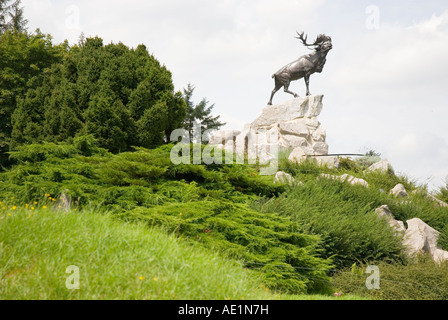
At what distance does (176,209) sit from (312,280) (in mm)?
2406

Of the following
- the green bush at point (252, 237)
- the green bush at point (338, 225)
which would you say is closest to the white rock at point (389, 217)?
the green bush at point (338, 225)

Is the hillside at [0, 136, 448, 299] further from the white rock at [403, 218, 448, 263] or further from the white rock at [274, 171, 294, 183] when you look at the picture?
the white rock at [403, 218, 448, 263]

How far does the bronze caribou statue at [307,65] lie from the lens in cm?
1934

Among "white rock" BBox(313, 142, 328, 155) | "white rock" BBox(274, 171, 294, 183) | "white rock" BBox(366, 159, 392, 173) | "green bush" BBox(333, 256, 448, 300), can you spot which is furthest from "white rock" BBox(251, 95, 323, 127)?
"green bush" BBox(333, 256, 448, 300)

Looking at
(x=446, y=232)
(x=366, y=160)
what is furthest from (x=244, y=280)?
(x=366, y=160)

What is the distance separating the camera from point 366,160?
54.9 feet

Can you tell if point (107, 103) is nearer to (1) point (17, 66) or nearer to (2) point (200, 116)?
(1) point (17, 66)

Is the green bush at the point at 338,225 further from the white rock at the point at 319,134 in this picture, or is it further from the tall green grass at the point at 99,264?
the white rock at the point at 319,134

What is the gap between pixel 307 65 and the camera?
63.6 feet

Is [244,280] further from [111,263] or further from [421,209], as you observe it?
[421,209]

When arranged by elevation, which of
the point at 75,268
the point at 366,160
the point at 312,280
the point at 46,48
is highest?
the point at 46,48

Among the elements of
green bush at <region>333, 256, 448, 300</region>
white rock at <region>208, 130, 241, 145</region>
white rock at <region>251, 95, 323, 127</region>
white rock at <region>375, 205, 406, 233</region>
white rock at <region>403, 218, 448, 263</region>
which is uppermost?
white rock at <region>251, 95, 323, 127</region>

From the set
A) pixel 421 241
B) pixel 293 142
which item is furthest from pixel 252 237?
pixel 293 142

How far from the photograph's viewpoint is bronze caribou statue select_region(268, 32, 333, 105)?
19.3 meters
